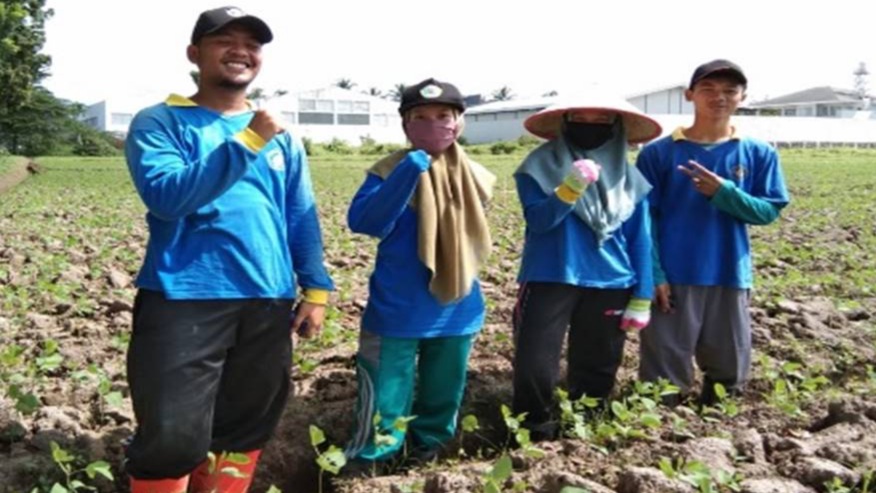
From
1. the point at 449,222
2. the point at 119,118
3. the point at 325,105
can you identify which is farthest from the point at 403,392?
the point at 119,118

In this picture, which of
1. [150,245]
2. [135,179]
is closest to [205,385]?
[150,245]

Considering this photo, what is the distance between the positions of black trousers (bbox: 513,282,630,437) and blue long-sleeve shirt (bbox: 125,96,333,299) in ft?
3.87

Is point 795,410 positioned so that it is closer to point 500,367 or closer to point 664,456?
point 664,456

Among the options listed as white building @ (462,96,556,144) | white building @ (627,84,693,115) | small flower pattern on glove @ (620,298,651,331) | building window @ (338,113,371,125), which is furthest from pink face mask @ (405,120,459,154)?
building window @ (338,113,371,125)

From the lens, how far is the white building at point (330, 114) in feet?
200

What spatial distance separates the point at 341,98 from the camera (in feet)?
211

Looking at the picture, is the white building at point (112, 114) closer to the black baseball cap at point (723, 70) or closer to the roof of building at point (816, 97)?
the roof of building at point (816, 97)

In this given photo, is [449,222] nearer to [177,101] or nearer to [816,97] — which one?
[177,101]

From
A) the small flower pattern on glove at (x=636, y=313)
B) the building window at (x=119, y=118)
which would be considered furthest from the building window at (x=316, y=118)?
the small flower pattern on glove at (x=636, y=313)

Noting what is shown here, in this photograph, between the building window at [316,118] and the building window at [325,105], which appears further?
the building window at [325,105]

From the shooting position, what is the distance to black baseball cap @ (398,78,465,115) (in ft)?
11.0

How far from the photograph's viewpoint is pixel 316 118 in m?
63.5

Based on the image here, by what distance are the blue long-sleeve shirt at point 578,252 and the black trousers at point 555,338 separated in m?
0.07

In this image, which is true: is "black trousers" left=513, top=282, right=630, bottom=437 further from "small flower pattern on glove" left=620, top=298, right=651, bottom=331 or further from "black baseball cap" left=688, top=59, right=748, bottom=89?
"black baseball cap" left=688, top=59, right=748, bottom=89
